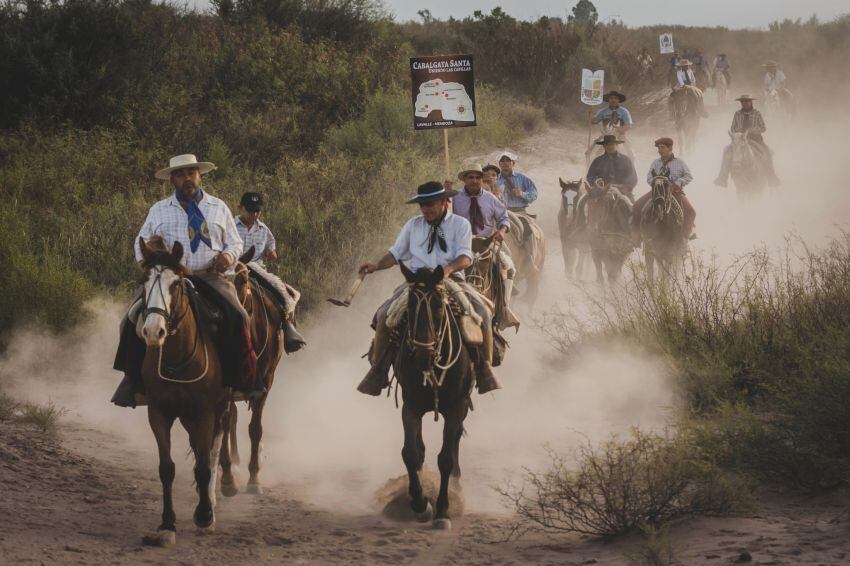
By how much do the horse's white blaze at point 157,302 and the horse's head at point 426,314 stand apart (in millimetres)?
1843

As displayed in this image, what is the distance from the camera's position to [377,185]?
70.3 ft

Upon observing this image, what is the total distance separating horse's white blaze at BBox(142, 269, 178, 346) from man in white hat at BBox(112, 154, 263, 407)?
798mm

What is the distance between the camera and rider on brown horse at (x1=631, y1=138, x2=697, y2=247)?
1800cm

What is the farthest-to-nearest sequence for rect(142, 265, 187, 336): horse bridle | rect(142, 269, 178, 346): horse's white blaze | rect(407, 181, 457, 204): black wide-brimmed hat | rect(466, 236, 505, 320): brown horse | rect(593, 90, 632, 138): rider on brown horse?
rect(593, 90, 632, 138): rider on brown horse < rect(466, 236, 505, 320): brown horse < rect(407, 181, 457, 204): black wide-brimmed hat < rect(142, 265, 187, 336): horse bridle < rect(142, 269, 178, 346): horse's white blaze

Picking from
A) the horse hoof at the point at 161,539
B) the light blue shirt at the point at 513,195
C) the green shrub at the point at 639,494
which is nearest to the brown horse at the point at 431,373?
the green shrub at the point at 639,494

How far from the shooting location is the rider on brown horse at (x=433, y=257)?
9.50 m

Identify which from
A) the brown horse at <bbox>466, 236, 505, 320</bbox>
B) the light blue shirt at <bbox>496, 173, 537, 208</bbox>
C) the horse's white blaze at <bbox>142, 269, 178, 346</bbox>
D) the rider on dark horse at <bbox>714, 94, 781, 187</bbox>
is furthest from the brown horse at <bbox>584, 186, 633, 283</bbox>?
the horse's white blaze at <bbox>142, 269, 178, 346</bbox>

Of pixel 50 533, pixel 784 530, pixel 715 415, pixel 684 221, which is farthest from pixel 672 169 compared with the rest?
pixel 50 533

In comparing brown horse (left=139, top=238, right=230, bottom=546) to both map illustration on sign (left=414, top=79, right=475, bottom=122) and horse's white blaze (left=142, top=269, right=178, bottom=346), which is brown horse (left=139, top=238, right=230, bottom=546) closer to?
horse's white blaze (left=142, top=269, right=178, bottom=346)

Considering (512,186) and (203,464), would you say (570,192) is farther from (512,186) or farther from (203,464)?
(203,464)

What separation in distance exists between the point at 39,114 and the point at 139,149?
235 cm

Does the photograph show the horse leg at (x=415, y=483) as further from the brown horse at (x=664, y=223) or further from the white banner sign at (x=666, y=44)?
the white banner sign at (x=666, y=44)

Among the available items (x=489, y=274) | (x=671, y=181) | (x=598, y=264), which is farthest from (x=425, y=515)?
(x=598, y=264)

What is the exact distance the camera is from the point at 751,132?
971 inches
